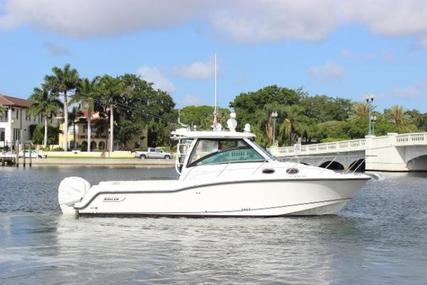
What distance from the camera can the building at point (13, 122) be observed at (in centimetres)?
11006

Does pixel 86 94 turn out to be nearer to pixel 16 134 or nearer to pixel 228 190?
pixel 16 134

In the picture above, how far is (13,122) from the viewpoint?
111 m

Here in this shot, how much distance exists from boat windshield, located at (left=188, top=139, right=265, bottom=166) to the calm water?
213 centimetres

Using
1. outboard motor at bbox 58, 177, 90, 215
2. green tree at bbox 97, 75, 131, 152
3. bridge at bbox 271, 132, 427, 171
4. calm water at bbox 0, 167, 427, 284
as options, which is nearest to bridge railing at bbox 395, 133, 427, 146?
bridge at bbox 271, 132, 427, 171

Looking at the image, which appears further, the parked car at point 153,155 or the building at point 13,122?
the building at point 13,122

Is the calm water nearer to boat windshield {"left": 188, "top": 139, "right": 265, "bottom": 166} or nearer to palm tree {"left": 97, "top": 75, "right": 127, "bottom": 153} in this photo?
boat windshield {"left": 188, "top": 139, "right": 265, "bottom": 166}

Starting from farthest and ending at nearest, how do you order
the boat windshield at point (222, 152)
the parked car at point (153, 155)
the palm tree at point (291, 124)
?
the palm tree at point (291, 124), the parked car at point (153, 155), the boat windshield at point (222, 152)

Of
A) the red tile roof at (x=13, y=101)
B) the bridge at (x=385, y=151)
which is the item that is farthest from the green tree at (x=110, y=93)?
the bridge at (x=385, y=151)

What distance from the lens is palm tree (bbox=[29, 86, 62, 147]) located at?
333ft

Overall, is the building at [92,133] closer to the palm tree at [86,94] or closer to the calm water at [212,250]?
the palm tree at [86,94]

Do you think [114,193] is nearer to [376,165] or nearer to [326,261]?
[326,261]

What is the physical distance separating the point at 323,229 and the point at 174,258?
6551 millimetres

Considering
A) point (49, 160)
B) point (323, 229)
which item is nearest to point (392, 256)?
point (323, 229)

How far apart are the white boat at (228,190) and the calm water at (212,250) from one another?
0.45 metres
